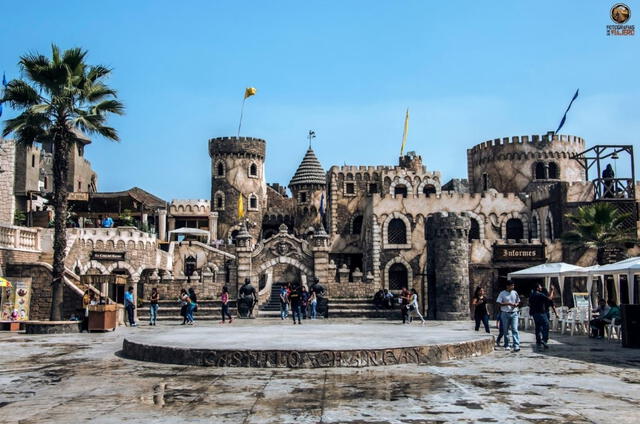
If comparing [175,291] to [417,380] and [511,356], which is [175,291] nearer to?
[511,356]

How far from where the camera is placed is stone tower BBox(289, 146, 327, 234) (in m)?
58.1

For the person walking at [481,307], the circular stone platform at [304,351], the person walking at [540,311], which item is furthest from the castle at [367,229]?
the circular stone platform at [304,351]

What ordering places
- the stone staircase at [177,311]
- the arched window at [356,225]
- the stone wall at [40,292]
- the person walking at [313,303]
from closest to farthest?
the stone wall at [40,292] < the person walking at [313,303] < the stone staircase at [177,311] < the arched window at [356,225]

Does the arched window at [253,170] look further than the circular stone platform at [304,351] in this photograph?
Yes

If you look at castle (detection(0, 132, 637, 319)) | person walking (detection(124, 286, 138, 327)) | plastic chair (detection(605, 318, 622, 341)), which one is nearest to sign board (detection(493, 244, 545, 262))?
castle (detection(0, 132, 637, 319))

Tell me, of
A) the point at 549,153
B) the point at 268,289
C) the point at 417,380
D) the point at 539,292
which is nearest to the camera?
the point at 417,380

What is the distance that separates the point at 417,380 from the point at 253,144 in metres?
51.7

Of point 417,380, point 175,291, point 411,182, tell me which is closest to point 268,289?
point 175,291

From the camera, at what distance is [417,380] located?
10094 mm

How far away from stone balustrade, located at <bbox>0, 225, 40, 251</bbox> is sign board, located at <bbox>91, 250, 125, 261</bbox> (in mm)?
9914

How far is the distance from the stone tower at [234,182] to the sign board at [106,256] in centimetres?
1906

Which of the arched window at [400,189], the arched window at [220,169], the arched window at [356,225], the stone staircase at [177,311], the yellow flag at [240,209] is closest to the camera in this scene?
the stone staircase at [177,311]

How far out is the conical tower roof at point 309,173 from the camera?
195 ft

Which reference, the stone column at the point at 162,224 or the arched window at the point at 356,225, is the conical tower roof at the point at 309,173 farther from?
the stone column at the point at 162,224
